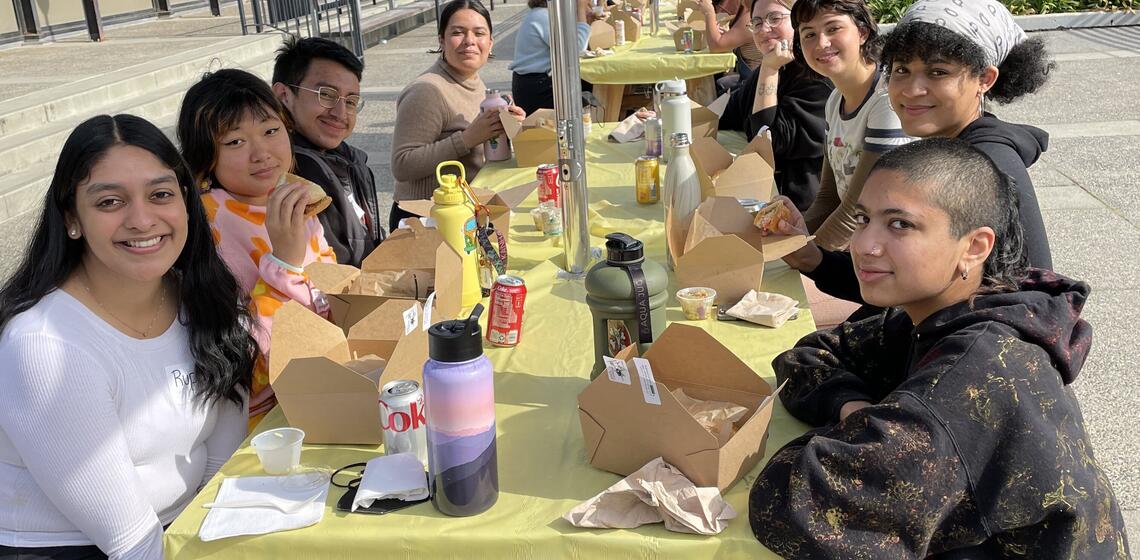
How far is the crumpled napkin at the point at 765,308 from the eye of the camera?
2150 millimetres

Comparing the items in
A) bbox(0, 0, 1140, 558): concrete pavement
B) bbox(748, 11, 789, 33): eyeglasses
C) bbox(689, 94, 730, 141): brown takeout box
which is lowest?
bbox(0, 0, 1140, 558): concrete pavement

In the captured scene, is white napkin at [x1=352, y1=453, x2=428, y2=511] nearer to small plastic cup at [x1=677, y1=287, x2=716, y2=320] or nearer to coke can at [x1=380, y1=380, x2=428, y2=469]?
coke can at [x1=380, y1=380, x2=428, y2=469]

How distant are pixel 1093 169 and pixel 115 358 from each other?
20.6 feet

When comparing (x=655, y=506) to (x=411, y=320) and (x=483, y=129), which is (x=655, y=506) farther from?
(x=483, y=129)

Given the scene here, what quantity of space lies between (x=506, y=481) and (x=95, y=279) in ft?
3.25

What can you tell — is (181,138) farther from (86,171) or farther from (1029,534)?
(1029,534)

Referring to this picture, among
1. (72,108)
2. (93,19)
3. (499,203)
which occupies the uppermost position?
(93,19)

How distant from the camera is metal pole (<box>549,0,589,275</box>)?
7.57 ft

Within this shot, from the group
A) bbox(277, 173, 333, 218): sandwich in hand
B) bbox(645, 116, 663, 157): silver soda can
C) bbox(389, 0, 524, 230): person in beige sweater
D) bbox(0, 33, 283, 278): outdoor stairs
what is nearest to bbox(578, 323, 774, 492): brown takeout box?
bbox(277, 173, 333, 218): sandwich in hand

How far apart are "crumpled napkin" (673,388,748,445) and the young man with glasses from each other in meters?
1.65

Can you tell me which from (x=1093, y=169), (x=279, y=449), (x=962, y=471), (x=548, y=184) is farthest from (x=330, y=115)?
(x=1093, y=169)

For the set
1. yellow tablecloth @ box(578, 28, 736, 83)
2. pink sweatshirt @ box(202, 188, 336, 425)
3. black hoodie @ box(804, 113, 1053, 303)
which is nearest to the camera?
black hoodie @ box(804, 113, 1053, 303)

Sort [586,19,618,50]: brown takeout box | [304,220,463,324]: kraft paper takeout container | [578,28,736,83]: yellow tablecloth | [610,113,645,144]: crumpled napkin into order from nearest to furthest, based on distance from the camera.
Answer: [304,220,463,324]: kraft paper takeout container < [610,113,645,144]: crumpled napkin < [578,28,736,83]: yellow tablecloth < [586,19,618,50]: brown takeout box

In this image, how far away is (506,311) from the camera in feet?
6.94
